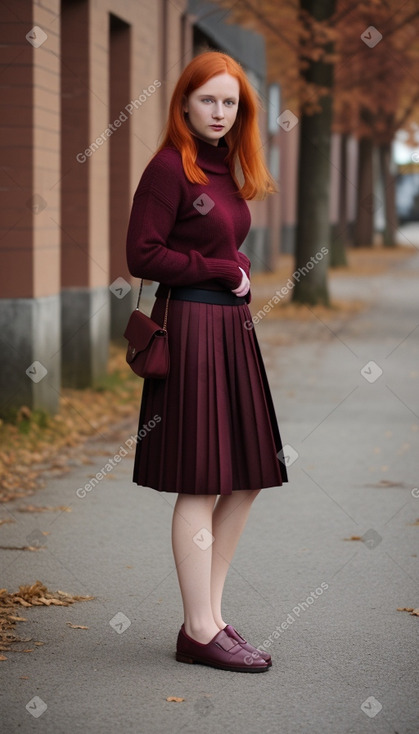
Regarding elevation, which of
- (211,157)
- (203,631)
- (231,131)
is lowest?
(203,631)

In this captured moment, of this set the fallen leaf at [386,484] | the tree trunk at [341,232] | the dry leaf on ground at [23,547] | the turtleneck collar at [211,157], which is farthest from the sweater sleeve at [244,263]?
the tree trunk at [341,232]

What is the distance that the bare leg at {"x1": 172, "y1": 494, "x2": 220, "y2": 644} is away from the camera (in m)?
4.02

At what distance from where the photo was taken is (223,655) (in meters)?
4.05

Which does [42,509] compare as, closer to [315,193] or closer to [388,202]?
[315,193]

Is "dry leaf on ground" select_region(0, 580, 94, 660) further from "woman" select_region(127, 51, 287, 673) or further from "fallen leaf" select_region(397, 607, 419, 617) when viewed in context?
"fallen leaf" select_region(397, 607, 419, 617)

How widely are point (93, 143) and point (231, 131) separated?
6586 millimetres

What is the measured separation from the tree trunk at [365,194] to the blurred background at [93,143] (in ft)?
39.3

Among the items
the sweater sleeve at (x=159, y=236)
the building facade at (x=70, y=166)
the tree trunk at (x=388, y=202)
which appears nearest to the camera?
the sweater sleeve at (x=159, y=236)

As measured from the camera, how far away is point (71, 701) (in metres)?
3.75

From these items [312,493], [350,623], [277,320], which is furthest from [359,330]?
[350,623]

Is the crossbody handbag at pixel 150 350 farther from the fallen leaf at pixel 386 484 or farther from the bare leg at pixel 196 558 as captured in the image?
the fallen leaf at pixel 386 484

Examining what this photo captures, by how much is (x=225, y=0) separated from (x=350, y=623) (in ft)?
50.4

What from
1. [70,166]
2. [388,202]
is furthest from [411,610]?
[388,202]

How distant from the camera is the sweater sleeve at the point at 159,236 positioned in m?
3.89
